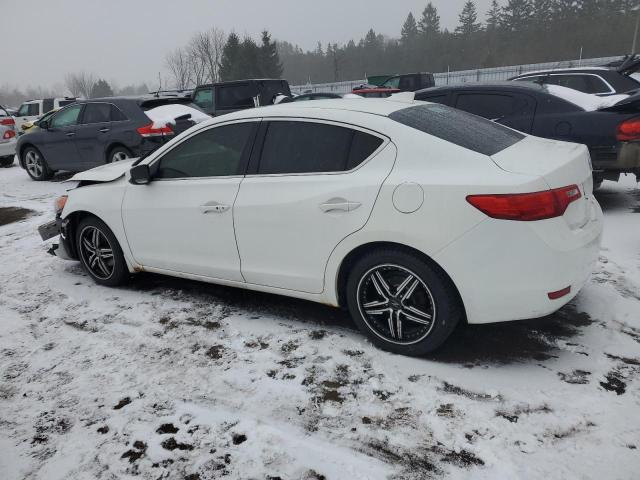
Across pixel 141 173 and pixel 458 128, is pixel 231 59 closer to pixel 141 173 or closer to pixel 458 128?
pixel 141 173

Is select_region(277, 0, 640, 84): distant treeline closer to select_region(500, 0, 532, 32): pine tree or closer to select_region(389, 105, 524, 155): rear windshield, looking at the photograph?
select_region(500, 0, 532, 32): pine tree

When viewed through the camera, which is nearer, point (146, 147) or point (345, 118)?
point (345, 118)

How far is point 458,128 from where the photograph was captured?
3203mm

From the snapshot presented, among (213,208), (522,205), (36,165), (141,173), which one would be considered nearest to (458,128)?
(522,205)

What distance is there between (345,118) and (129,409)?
2251 millimetres

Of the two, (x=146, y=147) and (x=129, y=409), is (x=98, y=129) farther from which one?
(x=129, y=409)

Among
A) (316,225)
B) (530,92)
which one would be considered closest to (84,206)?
(316,225)

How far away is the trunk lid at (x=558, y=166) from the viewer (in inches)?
106

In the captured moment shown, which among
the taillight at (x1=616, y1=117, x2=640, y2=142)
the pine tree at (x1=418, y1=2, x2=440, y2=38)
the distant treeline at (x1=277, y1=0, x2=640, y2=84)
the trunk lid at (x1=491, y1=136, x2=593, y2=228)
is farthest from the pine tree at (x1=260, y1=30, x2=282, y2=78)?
the trunk lid at (x1=491, y1=136, x2=593, y2=228)

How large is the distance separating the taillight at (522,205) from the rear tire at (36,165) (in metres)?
10.9

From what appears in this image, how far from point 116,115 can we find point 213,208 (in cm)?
679

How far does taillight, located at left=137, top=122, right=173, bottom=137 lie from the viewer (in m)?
8.70

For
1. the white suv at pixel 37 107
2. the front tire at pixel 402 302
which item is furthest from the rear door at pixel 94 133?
the white suv at pixel 37 107

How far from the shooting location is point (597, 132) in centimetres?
552
